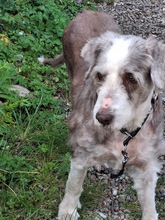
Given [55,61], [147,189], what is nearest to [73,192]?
[147,189]

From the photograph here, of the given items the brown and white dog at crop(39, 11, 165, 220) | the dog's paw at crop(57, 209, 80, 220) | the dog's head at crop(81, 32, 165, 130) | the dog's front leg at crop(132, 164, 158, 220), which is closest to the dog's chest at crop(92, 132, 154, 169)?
the brown and white dog at crop(39, 11, 165, 220)

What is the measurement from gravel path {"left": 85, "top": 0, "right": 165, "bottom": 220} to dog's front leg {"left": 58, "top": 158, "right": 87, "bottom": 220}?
18 cm

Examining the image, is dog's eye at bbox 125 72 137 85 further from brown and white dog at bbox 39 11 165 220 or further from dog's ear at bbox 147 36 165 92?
dog's ear at bbox 147 36 165 92

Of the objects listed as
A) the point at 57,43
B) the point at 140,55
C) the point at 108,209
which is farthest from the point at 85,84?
the point at 57,43

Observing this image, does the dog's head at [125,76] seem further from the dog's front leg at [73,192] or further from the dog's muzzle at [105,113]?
the dog's front leg at [73,192]

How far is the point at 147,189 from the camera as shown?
3734mm

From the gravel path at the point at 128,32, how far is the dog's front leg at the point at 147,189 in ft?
0.65

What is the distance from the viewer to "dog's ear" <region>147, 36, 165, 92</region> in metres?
3.07


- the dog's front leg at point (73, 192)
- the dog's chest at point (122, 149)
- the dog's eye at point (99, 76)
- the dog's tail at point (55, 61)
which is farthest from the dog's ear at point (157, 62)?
the dog's tail at point (55, 61)

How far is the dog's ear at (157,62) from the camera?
3.07 meters

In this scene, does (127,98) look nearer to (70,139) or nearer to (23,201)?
(70,139)

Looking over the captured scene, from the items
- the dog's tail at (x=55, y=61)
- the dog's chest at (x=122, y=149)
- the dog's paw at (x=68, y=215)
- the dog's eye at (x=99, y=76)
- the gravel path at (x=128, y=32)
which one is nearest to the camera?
the dog's eye at (x=99, y=76)

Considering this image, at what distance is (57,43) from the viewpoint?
582 centimetres

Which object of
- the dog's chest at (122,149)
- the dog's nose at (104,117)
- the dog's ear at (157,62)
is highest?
the dog's ear at (157,62)
